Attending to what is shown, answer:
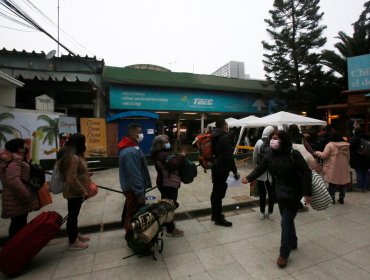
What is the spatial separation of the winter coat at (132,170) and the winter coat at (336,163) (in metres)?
4.22

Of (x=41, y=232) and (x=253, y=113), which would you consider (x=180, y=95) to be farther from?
(x=41, y=232)

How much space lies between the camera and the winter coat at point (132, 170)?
298cm

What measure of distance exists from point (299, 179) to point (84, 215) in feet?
13.4

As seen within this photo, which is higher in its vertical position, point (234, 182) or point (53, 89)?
point (53, 89)

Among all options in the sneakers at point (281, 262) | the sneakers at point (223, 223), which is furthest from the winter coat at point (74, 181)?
the sneakers at point (281, 262)

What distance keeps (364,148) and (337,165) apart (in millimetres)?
1212

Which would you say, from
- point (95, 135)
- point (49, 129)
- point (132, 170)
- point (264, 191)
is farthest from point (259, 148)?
point (95, 135)

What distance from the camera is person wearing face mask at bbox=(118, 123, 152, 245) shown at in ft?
9.79

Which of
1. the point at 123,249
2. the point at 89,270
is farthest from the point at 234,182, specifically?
the point at 89,270

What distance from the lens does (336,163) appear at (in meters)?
4.90

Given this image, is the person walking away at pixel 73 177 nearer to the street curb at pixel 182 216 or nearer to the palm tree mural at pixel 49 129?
the street curb at pixel 182 216

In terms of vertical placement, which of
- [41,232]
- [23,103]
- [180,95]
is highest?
[180,95]

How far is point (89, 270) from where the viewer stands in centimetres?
275

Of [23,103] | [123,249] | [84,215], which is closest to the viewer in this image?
[123,249]
